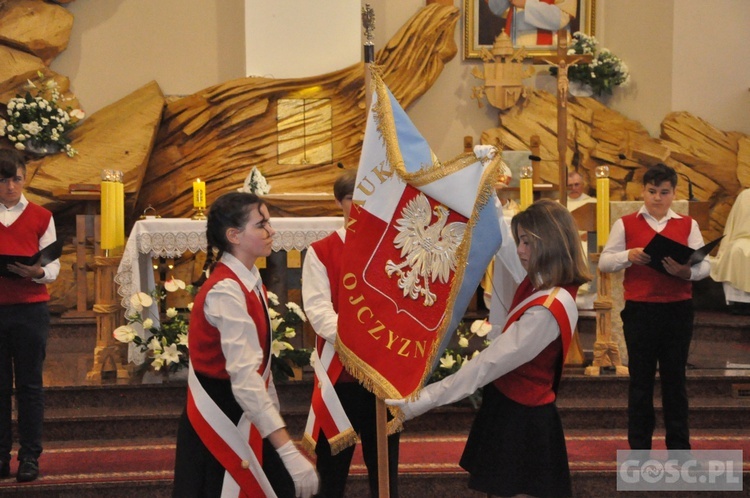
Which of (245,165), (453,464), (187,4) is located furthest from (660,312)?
(187,4)

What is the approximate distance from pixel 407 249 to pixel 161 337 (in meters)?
3.02

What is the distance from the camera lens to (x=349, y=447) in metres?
2.86

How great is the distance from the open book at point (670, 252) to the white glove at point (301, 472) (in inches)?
90.2

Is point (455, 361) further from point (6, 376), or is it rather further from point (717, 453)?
point (6, 376)

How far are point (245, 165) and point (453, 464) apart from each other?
4.71 m

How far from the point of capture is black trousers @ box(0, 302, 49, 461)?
387cm

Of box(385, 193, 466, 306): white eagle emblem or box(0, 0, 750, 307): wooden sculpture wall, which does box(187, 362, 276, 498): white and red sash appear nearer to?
box(385, 193, 466, 306): white eagle emblem

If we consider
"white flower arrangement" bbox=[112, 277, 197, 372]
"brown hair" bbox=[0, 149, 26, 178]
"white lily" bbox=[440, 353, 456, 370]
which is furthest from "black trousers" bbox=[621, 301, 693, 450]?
"brown hair" bbox=[0, 149, 26, 178]

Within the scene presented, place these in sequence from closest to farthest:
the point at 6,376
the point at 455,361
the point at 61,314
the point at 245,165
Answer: the point at 6,376 < the point at 455,361 < the point at 61,314 < the point at 245,165

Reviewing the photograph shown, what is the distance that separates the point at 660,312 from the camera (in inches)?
161

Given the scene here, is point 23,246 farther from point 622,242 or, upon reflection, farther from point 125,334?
point 622,242

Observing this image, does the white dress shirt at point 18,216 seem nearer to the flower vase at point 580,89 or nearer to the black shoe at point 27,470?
the black shoe at point 27,470

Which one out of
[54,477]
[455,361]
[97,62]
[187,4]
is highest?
[187,4]

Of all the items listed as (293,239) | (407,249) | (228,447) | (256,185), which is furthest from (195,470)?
(256,185)
